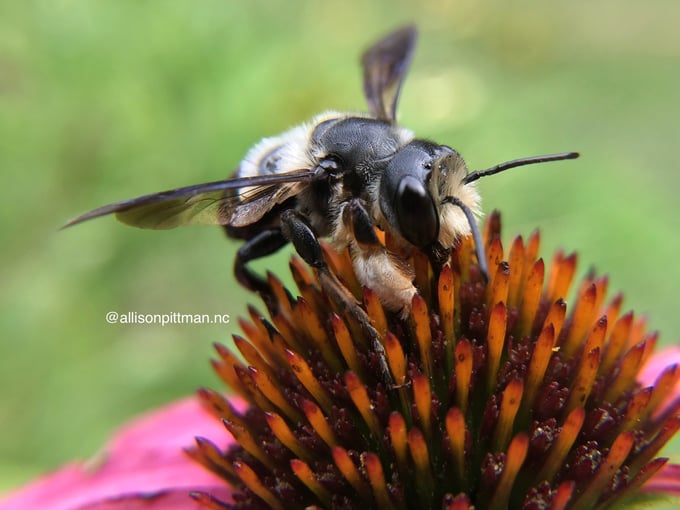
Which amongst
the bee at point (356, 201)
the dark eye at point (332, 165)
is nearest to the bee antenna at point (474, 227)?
the bee at point (356, 201)

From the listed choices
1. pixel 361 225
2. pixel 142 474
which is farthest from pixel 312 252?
pixel 142 474

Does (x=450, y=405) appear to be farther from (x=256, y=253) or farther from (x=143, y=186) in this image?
(x=143, y=186)

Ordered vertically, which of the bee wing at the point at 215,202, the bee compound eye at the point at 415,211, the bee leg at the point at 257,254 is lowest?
the bee compound eye at the point at 415,211

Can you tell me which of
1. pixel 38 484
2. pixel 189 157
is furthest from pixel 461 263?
pixel 189 157

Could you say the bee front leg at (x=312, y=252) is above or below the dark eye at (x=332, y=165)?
below

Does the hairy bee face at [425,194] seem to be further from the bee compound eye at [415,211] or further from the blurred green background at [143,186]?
the blurred green background at [143,186]

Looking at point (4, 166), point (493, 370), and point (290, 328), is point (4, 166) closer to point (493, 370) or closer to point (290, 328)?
point (290, 328)
